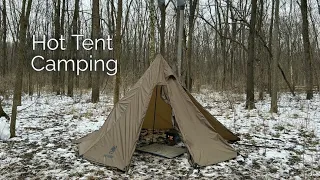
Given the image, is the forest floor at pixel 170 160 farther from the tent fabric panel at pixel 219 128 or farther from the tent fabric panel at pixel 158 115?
the tent fabric panel at pixel 158 115

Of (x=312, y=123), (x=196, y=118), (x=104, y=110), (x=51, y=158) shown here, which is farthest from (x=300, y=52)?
(x=51, y=158)

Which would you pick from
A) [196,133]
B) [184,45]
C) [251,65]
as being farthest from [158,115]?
[184,45]

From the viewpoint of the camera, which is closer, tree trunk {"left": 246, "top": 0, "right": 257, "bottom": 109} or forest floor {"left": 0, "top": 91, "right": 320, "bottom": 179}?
forest floor {"left": 0, "top": 91, "right": 320, "bottom": 179}

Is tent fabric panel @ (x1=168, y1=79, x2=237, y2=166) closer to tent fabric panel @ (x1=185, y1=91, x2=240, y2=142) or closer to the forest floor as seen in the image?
the forest floor

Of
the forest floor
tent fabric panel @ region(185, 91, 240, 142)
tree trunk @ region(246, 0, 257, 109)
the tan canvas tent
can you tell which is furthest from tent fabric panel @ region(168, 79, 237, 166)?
tree trunk @ region(246, 0, 257, 109)

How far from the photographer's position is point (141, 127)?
16.2 feet

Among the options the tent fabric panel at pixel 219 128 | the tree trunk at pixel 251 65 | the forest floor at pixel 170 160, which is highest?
the tree trunk at pixel 251 65

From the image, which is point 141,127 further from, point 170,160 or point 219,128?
point 219,128

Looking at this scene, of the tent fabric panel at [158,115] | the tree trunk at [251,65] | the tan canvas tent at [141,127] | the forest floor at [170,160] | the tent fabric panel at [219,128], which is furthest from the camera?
the tree trunk at [251,65]

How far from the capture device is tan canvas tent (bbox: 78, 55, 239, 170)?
4.75 meters

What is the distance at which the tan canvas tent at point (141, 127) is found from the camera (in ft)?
15.6

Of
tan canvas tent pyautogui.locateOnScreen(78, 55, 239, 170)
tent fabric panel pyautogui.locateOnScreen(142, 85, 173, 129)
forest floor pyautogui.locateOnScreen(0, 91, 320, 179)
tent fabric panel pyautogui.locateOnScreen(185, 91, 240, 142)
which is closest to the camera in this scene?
forest floor pyautogui.locateOnScreen(0, 91, 320, 179)

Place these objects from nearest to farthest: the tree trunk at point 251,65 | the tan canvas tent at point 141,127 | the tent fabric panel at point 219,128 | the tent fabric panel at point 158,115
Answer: the tan canvas tent at point 141,127
the tent fabric panel at point 219,128
the tent fabric panel at point 158,115
the tree trunk at point 251,65

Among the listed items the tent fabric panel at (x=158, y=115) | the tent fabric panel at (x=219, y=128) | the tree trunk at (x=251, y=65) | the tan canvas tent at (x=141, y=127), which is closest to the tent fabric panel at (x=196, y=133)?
the tan canvas tent at (x=141, y=127)
